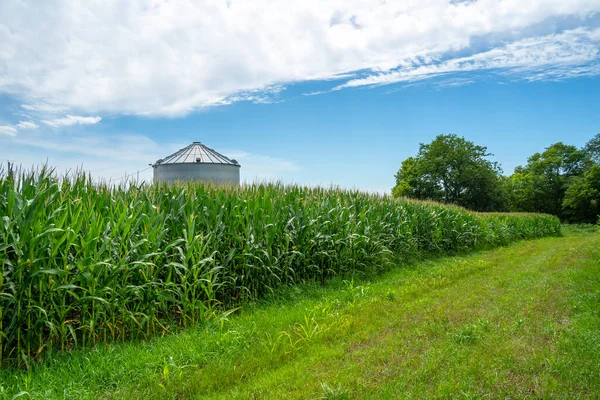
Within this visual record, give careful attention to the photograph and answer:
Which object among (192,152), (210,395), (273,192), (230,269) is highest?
(192,152)

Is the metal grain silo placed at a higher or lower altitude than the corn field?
higher

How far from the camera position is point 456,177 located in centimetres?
4841

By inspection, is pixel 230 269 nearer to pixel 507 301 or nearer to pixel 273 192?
pixel 273 192

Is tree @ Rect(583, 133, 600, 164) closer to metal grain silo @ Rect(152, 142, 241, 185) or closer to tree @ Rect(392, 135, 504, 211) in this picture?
tree @ Rect(392, 135, 504, 211)

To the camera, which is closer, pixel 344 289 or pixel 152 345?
pixel 152 345

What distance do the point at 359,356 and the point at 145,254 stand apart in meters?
2.91

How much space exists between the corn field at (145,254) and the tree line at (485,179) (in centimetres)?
4186

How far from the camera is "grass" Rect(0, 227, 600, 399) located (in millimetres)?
3602

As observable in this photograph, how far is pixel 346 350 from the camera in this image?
454cm

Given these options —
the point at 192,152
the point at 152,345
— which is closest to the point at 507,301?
the point at 152,345

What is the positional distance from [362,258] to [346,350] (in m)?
5.04

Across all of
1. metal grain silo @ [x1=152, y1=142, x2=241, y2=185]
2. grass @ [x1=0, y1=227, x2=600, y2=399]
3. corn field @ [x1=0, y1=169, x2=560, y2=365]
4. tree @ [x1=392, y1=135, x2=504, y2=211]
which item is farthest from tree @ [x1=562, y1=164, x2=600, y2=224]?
grass @ [x1=0, y1=227, x2=600, y2=399]

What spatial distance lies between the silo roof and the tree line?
106 feet

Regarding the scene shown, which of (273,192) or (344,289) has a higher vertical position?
(273,192)
